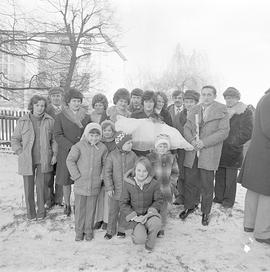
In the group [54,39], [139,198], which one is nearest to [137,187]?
[139,198]

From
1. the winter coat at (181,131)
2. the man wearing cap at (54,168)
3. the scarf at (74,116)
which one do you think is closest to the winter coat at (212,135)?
the winter coat at (181,131)

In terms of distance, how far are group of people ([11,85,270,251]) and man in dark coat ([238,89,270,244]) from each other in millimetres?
75

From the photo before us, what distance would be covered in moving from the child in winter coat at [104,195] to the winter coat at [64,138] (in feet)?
1.62

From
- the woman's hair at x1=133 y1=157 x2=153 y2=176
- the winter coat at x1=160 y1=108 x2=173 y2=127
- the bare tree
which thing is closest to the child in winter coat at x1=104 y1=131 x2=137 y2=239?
the woman's hair at x1=133 y1=157 x2=153 y2=176

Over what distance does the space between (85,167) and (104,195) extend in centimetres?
58

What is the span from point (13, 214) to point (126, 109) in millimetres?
2388

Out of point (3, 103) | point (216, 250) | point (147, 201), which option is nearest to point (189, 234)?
point (216, 250)

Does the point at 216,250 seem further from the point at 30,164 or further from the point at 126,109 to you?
the point at 30,164

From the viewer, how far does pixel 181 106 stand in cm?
587

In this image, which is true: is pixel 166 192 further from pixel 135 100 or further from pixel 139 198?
pixel 135 100

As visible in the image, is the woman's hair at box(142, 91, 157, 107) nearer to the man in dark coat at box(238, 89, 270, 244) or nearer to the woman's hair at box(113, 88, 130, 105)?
the woman's hair at box(113, 88, 130, 105)

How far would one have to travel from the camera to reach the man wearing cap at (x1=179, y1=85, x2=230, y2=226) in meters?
4.38

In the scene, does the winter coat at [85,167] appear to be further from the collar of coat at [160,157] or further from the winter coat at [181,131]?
the winter coat at [181,131]

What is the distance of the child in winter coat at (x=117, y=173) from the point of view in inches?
156
